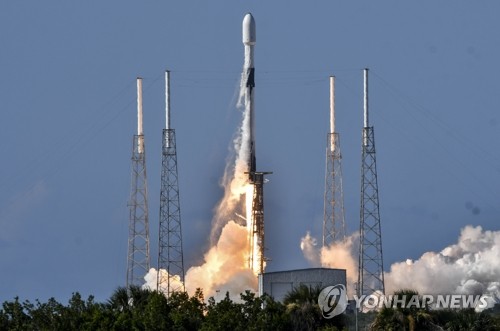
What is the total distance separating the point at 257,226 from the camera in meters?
172

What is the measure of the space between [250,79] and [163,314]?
160ft

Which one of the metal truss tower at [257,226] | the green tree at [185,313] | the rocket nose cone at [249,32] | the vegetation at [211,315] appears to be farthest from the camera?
the metal truss tower at [257,226]

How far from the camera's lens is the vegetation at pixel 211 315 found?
109125mm

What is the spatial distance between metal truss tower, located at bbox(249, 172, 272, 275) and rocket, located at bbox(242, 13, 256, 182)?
0.76 metres

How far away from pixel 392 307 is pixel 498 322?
238 inches

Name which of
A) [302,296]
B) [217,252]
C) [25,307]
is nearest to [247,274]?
[217,252]

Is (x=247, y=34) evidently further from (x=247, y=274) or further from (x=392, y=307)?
(x=392, y=307)

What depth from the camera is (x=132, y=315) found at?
128875mm

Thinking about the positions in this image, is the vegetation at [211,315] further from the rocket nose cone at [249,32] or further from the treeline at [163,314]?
the rocket nose cone at [249,32]

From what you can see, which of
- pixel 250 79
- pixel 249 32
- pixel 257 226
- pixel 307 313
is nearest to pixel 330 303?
pixel 307 313

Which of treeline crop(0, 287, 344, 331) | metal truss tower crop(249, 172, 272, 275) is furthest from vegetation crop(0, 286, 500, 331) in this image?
metal truss tower crop(249, 172, 272, 275)

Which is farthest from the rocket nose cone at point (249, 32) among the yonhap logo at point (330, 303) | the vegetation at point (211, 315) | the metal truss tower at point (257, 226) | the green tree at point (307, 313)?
the green tree at point (307, 313)

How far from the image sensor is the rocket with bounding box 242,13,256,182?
171 m

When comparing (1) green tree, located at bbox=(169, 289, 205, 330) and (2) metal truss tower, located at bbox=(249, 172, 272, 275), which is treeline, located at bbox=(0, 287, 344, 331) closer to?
(1) green tree, located at bbox=(169, 289, 205, 330)
